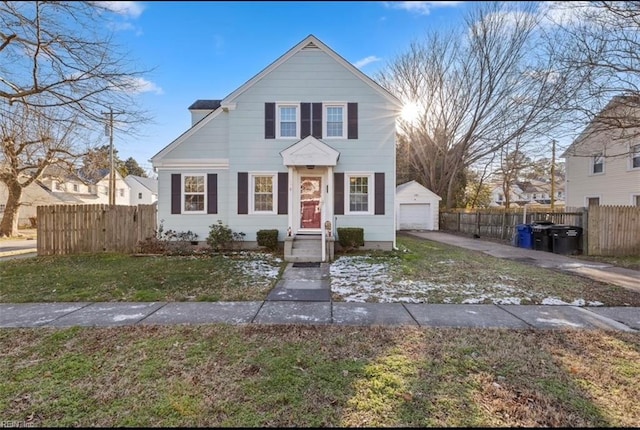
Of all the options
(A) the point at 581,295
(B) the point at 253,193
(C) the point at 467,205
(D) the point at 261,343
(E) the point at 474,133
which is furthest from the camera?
(C) the point at 467,205

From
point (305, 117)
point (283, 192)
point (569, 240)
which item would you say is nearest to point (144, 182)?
point (283, 192)

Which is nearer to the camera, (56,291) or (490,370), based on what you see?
(490,370)

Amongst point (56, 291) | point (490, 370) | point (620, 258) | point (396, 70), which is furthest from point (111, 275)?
point (396, 70)

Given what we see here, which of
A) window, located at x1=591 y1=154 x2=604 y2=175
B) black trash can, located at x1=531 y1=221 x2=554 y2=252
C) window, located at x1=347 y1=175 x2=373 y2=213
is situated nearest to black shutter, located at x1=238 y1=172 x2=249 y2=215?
window, located at x1=347 y1=175 x2=373 y2=213

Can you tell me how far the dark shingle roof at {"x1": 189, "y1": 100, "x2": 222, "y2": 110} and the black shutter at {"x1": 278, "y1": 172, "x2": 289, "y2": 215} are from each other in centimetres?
546

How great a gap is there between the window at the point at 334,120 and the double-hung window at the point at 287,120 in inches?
44.2

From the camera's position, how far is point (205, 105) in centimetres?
1439

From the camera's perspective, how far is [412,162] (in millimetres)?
27109

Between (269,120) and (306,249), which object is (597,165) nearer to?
(306,249)

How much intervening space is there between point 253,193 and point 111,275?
→ 17.0 ft

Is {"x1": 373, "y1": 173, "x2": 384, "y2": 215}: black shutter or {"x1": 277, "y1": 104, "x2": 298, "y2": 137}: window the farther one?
{"x1": 277, "y1": 104, "x2": 298, "y2": 137}: window

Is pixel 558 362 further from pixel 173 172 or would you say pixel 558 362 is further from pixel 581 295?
pixel 173 172

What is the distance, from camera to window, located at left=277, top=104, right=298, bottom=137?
37.7ft

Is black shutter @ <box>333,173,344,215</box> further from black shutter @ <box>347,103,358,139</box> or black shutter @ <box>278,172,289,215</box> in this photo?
black shutter @ <box>278,172,289,215</box>
